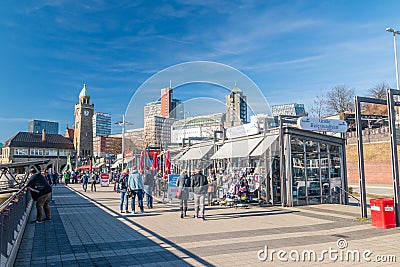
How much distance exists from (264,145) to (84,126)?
9014 cm

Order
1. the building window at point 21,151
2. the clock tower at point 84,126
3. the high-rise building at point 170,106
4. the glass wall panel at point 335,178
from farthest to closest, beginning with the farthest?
the clock tower at point 84,126 → the building window at point 21,151 → the glass wall panel at point 335,178 → the high-rise building at point 170,106

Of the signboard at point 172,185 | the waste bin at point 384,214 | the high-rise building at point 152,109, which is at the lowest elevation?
the waste bin at point 384,214

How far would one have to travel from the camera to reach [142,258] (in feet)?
19.3

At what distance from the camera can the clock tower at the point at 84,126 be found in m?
94.2

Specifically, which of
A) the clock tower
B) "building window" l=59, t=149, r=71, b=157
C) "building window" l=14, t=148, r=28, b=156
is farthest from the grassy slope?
"building window" l=59, t=149, r=71, b=157

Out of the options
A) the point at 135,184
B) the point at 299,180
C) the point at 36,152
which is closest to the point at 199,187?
the point at 135,184

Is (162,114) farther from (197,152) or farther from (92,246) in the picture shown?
(197,152)

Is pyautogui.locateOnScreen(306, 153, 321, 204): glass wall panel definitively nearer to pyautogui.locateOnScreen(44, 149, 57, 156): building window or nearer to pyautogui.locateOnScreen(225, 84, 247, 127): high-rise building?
pyautogui.locateOnScreen(225, 84, 247, 127): high-rise building

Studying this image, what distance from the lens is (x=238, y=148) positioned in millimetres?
13945

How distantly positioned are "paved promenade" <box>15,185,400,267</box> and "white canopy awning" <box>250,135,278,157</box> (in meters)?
2.44

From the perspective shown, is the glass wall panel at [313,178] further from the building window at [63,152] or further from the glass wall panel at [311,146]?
the building window at [63,152]

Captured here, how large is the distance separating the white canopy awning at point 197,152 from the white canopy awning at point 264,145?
3388 millimetres

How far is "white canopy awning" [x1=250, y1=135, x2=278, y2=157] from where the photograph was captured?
12.6m

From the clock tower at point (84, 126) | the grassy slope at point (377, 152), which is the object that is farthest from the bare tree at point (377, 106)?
the clock tower at point (84, 126)
